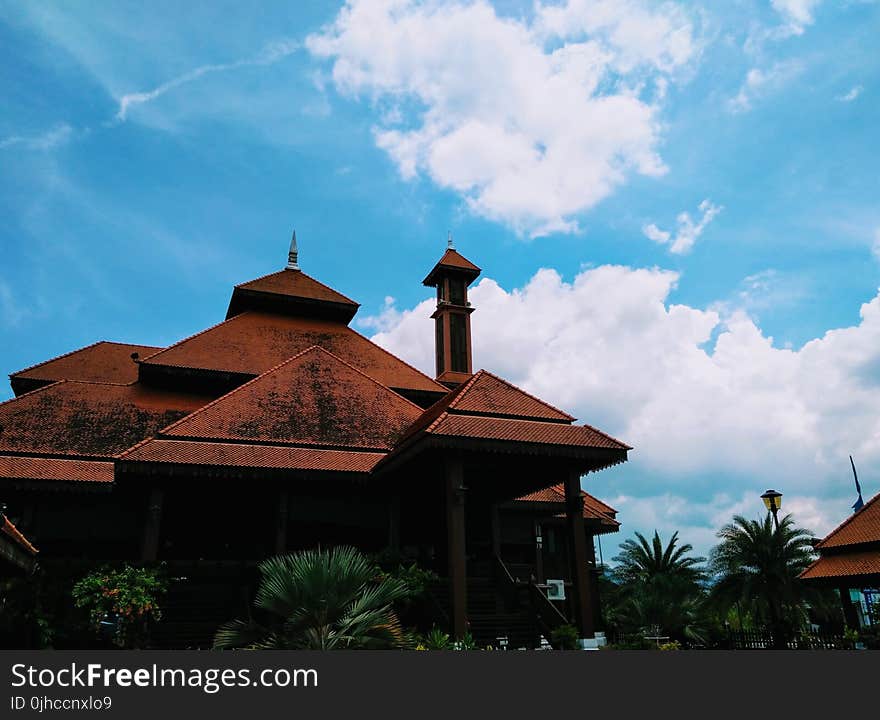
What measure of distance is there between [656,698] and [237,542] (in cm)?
1561

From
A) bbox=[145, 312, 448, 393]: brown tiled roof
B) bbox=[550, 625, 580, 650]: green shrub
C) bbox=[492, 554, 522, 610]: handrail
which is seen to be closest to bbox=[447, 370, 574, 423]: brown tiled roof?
bbox=[492, 554, 522, 610]: handrail

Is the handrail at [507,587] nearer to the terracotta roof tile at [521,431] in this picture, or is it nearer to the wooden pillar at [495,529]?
the wooden pillar at [495,529]

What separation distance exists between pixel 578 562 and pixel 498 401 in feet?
13.4

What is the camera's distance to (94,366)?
26609 mm

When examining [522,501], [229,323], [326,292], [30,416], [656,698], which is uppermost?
[326,292]

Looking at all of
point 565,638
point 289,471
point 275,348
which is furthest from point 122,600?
point 275,348

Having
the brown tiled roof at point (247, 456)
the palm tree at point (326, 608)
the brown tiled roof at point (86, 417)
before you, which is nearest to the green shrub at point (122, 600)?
the brown tiled roof at point (247, 456)

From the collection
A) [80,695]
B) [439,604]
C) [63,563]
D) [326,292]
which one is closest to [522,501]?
[439,604]

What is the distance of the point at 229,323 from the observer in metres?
25.3

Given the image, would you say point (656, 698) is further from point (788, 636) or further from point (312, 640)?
point (788, 636)

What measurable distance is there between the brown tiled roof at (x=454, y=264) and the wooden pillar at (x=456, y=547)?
1989cm

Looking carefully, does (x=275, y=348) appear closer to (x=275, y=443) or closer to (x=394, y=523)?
(x=275, y=443)

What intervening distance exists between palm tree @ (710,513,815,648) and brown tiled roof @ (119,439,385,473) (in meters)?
19.5

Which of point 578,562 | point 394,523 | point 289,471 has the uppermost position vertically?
point 289,471
